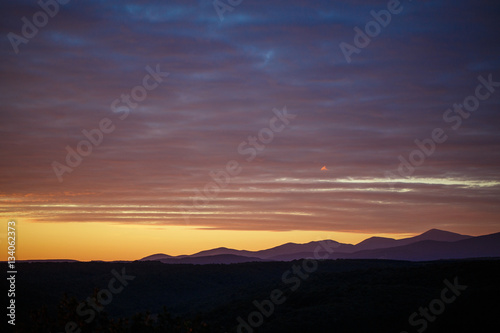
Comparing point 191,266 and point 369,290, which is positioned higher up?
point 191,266

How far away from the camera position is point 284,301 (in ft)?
153

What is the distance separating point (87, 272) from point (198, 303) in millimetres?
35728

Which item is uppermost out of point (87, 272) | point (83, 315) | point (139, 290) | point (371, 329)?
point (87, 272)

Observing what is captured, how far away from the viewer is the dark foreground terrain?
1900 centimetres

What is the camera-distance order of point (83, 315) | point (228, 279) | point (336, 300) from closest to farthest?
1. point (83, 315)
2. point (336, 300)
3. point (228, 279)

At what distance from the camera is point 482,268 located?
154ft

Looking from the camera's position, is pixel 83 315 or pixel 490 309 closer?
pixel 83 315

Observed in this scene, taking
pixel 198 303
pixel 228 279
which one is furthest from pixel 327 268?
pixel 198 303

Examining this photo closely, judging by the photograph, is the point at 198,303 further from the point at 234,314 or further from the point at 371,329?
the point at 371,329

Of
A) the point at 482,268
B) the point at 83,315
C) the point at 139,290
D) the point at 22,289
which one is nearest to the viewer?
the point at 83,315

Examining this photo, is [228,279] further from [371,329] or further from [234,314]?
[371,329]

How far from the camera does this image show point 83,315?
1855 centimetres

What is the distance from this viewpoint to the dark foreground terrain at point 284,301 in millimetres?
19000

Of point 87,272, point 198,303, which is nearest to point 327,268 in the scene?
point 198,303
